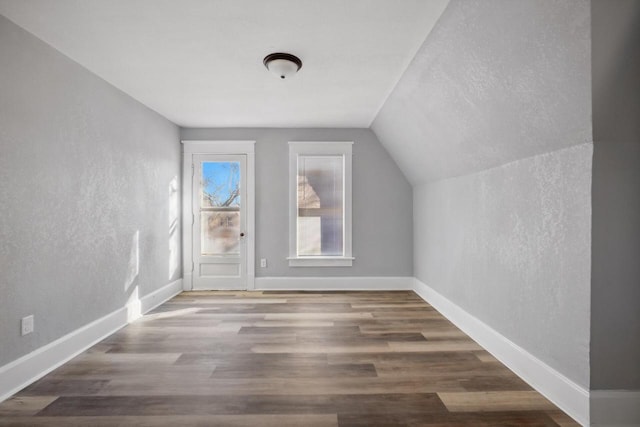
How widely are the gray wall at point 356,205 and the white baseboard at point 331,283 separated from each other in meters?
0.08

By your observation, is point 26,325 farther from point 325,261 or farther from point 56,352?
point 325,261

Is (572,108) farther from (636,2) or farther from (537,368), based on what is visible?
(537,368)

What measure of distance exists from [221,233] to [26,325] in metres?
2.93

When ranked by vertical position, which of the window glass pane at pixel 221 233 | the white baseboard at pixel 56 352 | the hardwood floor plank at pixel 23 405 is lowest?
the hardwood floor plank at pixel 23 405

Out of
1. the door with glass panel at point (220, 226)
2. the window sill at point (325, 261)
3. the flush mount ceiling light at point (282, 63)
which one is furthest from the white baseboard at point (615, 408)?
the door with glass panel at point (220, 226)

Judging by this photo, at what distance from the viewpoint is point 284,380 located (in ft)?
8.11

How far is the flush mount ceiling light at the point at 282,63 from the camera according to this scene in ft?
9.20

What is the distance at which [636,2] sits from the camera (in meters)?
1.51

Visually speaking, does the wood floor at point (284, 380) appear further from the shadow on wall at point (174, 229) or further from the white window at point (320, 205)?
the white window at point (320, 205)

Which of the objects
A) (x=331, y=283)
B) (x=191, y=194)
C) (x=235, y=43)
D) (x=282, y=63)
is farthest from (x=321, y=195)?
(x=235, y=43)

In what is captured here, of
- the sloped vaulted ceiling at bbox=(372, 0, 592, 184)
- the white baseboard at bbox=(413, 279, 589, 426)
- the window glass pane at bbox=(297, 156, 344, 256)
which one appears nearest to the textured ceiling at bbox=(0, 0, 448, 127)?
the sloped vaulted ceiling at bbox=(372, 0, 592, 184)

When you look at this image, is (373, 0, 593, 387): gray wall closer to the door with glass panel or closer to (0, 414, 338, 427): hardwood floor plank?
(0, 414, 338, 427): hardwood floor plank

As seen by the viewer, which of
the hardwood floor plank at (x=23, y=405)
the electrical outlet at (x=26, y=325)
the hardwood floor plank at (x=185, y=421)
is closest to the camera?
the hardwood floor plank at (x=185, y=421)

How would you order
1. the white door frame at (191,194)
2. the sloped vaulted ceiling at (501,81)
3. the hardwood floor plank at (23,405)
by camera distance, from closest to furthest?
1. the sloped vaulted ceiling at (501,81)
2. the hardwood floor plank at (23,405)
3. the white door frame at (191,194)
